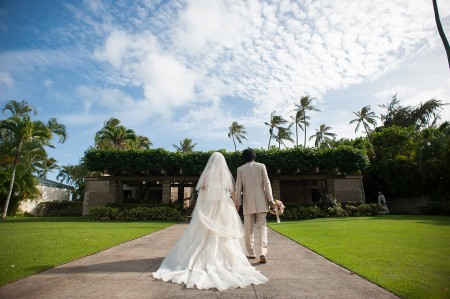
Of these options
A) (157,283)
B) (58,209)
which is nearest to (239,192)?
(157,283)

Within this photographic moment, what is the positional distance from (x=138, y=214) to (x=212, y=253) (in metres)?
16.1

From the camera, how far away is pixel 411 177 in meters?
22.7

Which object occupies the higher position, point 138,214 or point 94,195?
point 94,195

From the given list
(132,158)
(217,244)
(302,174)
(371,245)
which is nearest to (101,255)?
(217,244)

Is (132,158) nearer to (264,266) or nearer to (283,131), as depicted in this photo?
(264,266)

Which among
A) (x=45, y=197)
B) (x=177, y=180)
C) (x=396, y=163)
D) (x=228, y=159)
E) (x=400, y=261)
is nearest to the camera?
(x=400, y=261)

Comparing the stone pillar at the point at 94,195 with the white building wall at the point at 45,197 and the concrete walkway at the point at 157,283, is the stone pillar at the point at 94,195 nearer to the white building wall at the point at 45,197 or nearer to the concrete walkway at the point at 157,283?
the white building wall at the point at 45,197

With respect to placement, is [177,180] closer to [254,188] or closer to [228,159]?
[228,159]

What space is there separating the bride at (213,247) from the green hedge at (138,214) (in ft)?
47.9

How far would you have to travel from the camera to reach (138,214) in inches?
752

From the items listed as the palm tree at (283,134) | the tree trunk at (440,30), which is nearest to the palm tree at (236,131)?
the palm tree at (283,134)

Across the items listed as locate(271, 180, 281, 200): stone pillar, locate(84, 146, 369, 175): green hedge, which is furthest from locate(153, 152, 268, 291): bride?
locate(271, 180, 281, 200): stone pillar

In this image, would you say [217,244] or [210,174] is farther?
[210,174]

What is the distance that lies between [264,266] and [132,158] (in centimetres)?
1801
